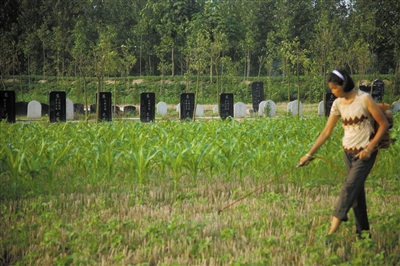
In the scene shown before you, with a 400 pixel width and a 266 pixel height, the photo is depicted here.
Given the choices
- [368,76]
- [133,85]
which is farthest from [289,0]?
[133,85]

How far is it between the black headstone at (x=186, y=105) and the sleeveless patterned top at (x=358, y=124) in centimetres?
1488

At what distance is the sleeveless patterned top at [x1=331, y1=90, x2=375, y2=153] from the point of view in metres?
4.23

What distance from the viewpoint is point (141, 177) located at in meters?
6.82

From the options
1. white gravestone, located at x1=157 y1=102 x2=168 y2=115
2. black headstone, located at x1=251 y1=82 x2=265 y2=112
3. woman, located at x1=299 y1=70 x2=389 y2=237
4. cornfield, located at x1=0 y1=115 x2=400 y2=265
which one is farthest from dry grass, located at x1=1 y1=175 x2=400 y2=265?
black headstone, located at x1=251 y1=82 x2=265 y2=112

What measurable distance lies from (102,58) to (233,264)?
50.2ft

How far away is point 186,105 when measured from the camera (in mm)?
19297

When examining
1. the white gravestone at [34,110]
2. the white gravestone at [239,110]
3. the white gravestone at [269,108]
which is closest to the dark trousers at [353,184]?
the white gravestone at [269,108]

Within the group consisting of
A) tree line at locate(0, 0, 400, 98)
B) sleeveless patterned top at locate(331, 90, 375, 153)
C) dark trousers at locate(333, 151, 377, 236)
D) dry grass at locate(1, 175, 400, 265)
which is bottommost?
dry grass at locate(1, 175, 400, 265)

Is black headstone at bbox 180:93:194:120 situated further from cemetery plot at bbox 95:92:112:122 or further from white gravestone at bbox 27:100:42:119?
white gravestone at bbox 27:100:42:119

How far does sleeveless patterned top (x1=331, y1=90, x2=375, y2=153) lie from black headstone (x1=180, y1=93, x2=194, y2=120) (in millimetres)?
14880

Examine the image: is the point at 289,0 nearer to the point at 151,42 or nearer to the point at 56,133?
the point at 151,42

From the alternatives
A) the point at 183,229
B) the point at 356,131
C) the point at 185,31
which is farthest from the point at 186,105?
the point at 185,31

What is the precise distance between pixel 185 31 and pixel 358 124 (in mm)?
34067

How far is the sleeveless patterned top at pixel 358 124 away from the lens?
4230 mm
